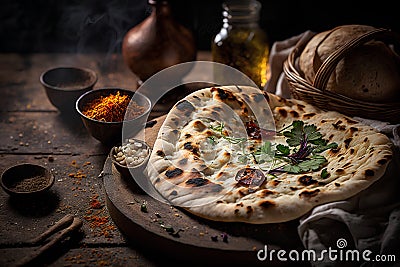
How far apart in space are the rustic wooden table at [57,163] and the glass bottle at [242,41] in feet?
2.43

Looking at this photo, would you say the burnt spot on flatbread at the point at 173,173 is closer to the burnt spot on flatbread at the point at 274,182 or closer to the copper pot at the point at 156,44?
the burnt spot on flatbread at the point at 274,182

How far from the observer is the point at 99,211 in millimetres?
2475

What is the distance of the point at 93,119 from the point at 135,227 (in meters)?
0.84

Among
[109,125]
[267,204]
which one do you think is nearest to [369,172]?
[267,204]

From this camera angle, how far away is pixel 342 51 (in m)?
2.65

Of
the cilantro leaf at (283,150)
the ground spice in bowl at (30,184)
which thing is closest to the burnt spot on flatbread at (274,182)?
the cilantro leaf at (283,150)

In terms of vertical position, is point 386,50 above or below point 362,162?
above

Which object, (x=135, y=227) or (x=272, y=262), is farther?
(x=135, y=227)

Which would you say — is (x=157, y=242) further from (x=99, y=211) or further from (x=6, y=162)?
(x=6, y=162)

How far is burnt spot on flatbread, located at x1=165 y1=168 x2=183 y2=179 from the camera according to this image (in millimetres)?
2285

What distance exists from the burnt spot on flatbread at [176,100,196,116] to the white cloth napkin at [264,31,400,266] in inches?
33.4

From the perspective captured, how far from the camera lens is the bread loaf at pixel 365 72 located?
2764mm

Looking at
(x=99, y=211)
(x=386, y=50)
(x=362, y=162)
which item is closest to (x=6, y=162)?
(x=99, y=211)

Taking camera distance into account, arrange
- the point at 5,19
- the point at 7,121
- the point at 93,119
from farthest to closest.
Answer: the point at 5,19 → the point at 7,121 → the point at 93,119
